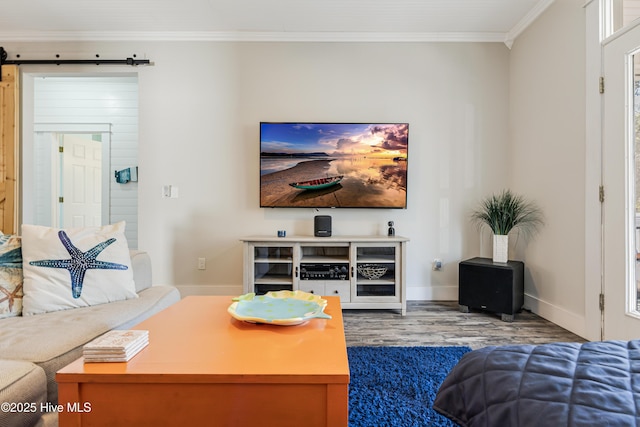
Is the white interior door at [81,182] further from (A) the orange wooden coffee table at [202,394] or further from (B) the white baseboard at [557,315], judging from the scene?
(B) the white baseboard at [557,315]

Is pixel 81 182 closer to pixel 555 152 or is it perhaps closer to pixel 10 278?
pixel 10 278

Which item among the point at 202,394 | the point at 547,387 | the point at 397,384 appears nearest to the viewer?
the point at 547,387

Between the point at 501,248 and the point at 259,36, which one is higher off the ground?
the point at 259,36

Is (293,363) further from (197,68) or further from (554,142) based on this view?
(197,68)

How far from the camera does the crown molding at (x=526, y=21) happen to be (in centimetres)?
283

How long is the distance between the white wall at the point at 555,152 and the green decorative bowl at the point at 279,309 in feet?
7.23

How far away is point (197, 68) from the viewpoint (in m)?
3.38

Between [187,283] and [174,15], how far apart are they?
2602 mm

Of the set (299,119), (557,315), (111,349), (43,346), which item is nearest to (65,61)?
(299,119)

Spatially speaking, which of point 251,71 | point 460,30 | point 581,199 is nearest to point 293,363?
point 581,199

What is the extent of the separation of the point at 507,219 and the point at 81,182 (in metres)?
5.30

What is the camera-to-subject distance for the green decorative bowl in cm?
126

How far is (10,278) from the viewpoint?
5.07 ft

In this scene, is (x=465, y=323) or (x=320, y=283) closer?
(x=465, y=323)
